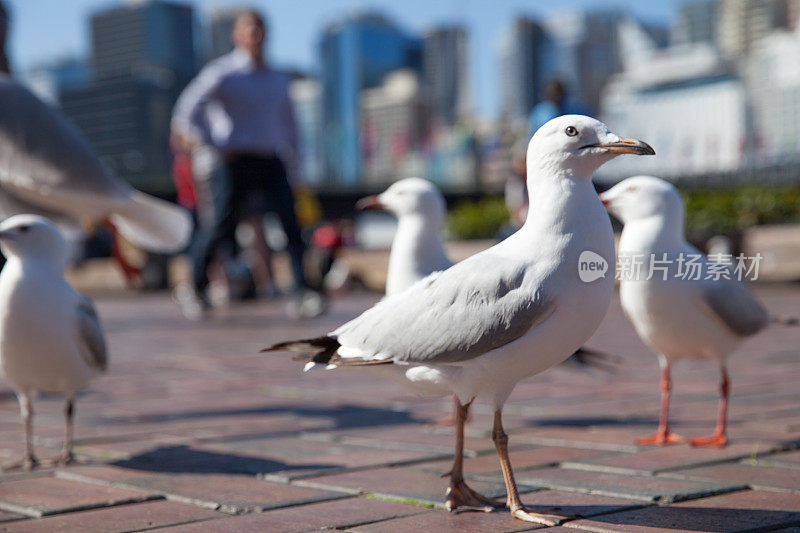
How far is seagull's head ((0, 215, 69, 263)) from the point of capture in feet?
10.1

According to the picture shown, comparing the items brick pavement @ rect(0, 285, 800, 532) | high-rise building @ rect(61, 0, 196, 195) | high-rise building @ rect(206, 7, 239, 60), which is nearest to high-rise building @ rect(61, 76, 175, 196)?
high-rise building @ rect(61, 0, 196, 195)

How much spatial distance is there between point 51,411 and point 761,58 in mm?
203979

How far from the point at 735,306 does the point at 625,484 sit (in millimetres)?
967

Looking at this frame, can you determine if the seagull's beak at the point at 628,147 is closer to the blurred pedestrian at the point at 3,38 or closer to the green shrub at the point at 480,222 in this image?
the blurred pedestrian at the point at 3,38

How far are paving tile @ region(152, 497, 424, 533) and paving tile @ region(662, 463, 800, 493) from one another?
2.77 ft

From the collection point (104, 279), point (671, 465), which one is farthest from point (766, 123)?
point (671, 465)

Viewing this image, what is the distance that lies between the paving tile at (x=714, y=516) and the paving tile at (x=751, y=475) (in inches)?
4.6

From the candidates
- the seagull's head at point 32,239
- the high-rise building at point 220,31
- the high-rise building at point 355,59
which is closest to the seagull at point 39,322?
the seagull's head at point 32,239

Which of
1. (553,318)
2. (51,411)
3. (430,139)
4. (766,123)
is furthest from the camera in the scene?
(766,123)

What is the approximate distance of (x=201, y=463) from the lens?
120 inches

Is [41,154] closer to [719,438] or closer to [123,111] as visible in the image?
[719,438]

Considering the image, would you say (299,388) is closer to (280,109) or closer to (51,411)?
(51,411)

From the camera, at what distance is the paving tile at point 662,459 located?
283cm

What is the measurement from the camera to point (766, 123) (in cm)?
18900
